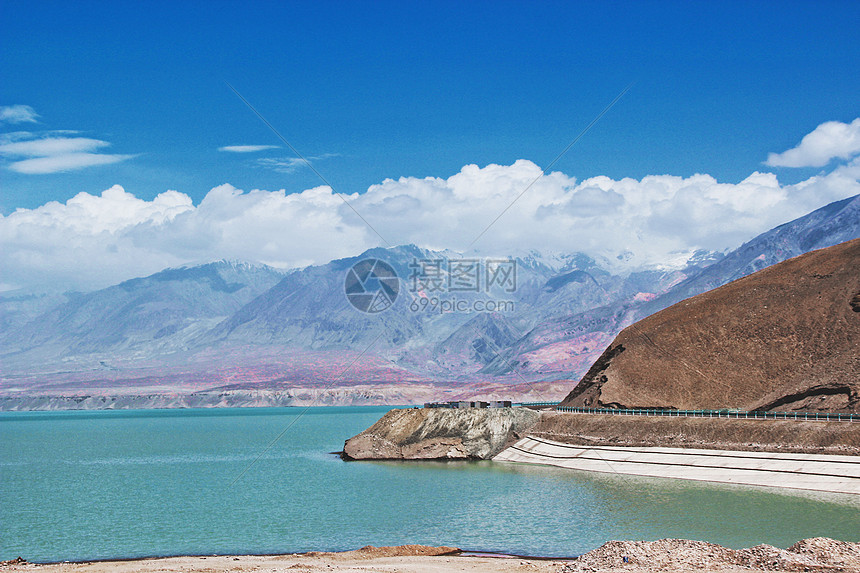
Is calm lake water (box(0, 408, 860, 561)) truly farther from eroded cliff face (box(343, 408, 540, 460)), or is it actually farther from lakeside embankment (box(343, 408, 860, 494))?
lakeside embankment (box(343, 408, 860, 494))

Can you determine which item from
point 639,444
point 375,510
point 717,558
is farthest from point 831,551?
point 639,444

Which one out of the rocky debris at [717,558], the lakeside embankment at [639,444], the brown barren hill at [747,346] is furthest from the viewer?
the brown barren hill at [747,346]

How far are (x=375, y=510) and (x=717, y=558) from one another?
27.7 m

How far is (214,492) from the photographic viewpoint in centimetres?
7206

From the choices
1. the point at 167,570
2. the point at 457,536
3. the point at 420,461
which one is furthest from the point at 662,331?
the point at 167,570

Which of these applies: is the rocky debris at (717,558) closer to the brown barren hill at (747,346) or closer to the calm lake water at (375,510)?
the calm lake water at (375,510)

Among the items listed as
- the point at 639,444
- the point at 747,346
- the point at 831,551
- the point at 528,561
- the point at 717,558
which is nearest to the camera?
the point at 831,551

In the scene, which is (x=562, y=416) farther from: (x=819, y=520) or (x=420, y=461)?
(x=819, y=520)

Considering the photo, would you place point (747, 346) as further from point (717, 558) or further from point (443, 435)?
point (717, 558)

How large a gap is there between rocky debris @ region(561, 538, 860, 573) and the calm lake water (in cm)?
588

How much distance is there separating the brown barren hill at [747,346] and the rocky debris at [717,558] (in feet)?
167

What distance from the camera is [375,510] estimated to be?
60.6m

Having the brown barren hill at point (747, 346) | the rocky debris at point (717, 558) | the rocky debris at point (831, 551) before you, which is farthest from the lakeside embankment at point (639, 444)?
the rocky debris at point (717, 558)

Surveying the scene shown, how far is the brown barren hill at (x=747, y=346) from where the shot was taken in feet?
318
